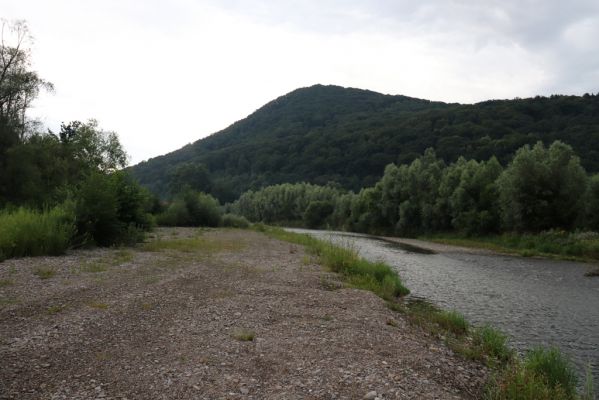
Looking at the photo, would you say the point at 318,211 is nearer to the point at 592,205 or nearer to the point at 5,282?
the point at 592,205

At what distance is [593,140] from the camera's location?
91.2 m

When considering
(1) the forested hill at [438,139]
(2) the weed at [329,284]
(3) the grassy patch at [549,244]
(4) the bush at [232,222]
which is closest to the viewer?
(2) the weed at [329,284]

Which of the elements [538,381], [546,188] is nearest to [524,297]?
[538,381]

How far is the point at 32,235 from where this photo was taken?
76.7 ft

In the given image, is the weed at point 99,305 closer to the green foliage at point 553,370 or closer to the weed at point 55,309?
the weed at point 55,309

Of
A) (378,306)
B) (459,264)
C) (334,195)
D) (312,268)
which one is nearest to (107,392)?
(378,306)

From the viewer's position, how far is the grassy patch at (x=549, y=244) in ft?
128

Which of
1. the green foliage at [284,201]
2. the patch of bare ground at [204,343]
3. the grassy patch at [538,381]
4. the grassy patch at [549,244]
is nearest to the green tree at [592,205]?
the grassy patch at [549,244]

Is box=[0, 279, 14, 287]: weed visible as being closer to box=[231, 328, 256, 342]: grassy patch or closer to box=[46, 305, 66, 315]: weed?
box=[46, 305, 66, 315]: weed

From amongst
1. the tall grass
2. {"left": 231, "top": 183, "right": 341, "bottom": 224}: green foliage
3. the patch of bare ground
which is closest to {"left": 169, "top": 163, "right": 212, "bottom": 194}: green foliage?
{"left": 231, "top": 183, "right": 341, "bottom": 224}: green foliage

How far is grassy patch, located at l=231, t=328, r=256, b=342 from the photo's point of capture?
11453mm

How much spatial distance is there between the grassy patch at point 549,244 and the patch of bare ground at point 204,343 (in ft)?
97.1

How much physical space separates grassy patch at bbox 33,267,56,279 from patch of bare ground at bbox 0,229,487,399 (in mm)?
138

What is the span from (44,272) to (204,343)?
10.5 metres
